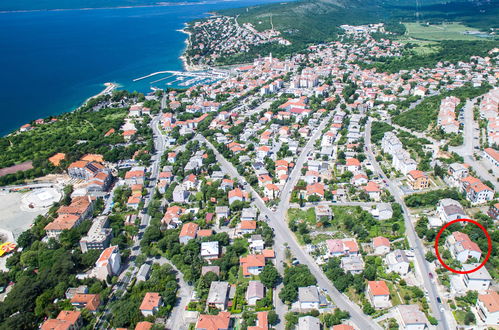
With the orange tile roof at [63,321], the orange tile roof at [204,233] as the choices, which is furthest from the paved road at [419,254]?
the orange tile roof at [63,321]

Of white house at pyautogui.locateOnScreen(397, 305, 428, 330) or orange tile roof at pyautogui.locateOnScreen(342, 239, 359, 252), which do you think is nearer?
white house at pyautogui.locateOnScreen(397, 305, 428, 330)

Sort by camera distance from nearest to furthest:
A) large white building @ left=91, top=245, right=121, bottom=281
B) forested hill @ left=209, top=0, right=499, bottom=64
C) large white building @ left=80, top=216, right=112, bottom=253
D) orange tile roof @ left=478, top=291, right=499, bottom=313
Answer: orange tile roof @ left=478, top=291, right=499, bottom=313 < large white building @ left=91, top=245, right=121, bottom=281 < large white building @ left=80, top=216, right=112, bottom=253 < forested hill @ left=209, top=0, right=499, bottom=64

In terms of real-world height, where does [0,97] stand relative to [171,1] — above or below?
below

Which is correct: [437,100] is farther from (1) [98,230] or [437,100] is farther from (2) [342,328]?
(1) [98,230]

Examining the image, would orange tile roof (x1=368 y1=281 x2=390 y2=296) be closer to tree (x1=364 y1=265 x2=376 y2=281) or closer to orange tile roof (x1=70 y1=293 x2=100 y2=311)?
tree (x1=364 y1=265 x2=376 y2=281)

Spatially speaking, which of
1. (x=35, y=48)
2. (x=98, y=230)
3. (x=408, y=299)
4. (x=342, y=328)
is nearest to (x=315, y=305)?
(x=342, y=328)

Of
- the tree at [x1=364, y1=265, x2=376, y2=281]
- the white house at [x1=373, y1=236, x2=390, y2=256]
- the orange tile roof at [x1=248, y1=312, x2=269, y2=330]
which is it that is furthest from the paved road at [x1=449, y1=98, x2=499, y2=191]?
the orange tile roof at [x1=248, y1=312, x2=269, y2=330]

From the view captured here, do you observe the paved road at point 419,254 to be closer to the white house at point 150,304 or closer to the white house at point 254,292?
the white house at point 254,292
